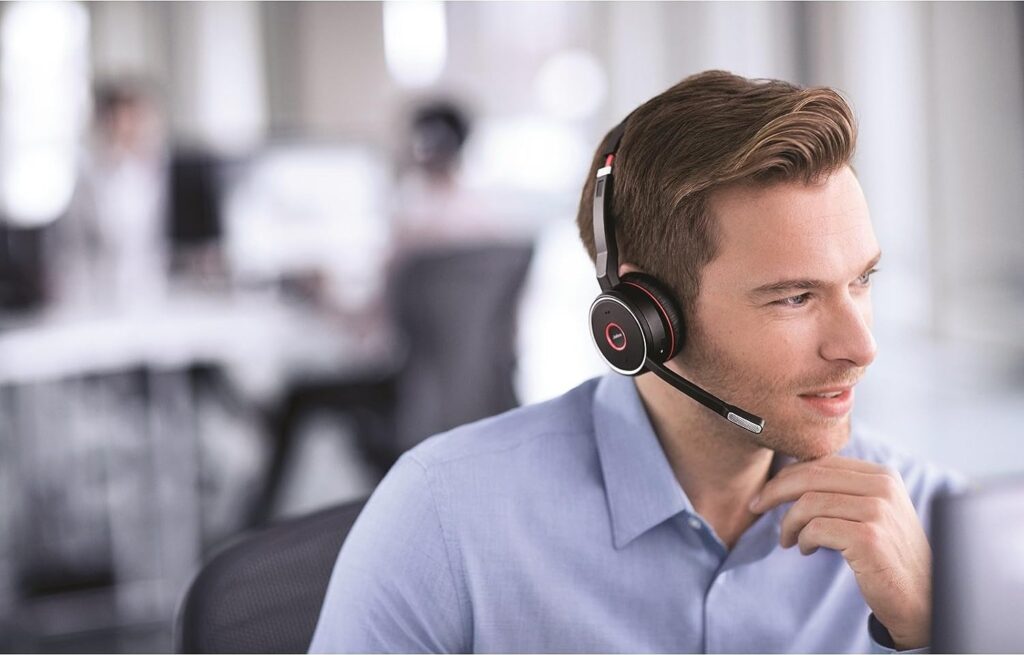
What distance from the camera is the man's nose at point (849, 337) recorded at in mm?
926

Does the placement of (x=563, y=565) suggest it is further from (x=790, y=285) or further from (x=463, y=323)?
(x=463, y=323)

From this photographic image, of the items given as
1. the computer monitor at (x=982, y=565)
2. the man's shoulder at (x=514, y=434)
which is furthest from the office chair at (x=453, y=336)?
the computer monitor at (x=982, y=565)

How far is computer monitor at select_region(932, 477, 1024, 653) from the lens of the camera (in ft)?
1.76

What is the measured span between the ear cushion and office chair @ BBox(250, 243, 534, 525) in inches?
53.9

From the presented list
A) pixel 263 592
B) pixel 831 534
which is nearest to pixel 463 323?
pixel 263 592

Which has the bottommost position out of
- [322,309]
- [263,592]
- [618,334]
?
[322,309]

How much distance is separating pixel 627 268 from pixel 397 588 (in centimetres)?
40

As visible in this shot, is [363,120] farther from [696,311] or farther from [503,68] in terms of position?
[696,311]

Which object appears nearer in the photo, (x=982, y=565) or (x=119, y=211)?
(x=982, y=565)

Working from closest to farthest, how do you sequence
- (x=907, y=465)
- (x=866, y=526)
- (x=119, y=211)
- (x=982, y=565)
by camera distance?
(x=982, y=565), (x=866, y=526), (x=907, y=465), (x=119, y=211)

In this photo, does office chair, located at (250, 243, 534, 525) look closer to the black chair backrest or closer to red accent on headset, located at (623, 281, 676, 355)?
the black chair backrest

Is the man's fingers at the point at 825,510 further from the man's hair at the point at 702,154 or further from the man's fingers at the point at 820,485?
the man's hair at the point at 702,154

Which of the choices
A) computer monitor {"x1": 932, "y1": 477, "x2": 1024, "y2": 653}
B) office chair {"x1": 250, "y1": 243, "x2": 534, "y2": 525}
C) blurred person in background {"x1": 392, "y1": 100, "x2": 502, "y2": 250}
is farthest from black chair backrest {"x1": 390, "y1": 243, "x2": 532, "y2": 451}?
computer monitor {"x1": 932, "y1": 477, "x2": 1024, "y2": 653}

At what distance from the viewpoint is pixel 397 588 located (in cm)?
93
